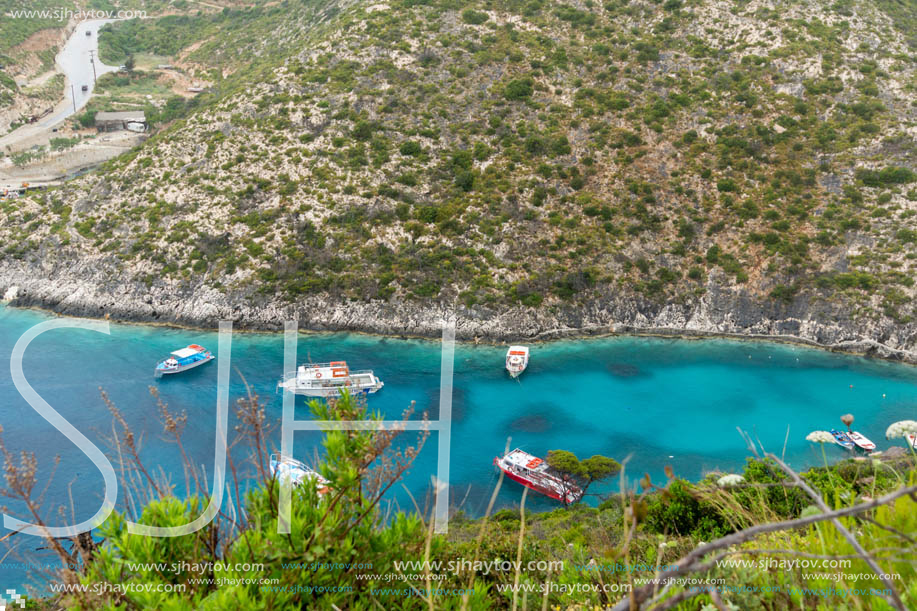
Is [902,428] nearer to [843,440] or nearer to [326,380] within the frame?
[326,380]

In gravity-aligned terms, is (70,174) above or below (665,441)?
above

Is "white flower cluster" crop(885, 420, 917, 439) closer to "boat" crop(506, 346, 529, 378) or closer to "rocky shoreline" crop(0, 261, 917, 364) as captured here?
"boat" crop(506, 346, 529, 378)

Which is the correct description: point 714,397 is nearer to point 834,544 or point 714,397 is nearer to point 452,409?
point 452,409

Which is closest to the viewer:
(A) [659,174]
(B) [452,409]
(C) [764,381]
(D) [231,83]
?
(B) [452,409]

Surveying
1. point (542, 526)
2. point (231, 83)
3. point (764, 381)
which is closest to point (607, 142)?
point (764, 381)

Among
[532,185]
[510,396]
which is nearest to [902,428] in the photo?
[510,396]

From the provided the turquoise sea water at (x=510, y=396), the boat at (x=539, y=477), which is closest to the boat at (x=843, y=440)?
the turquoise sea water at (x=510, y=396)
